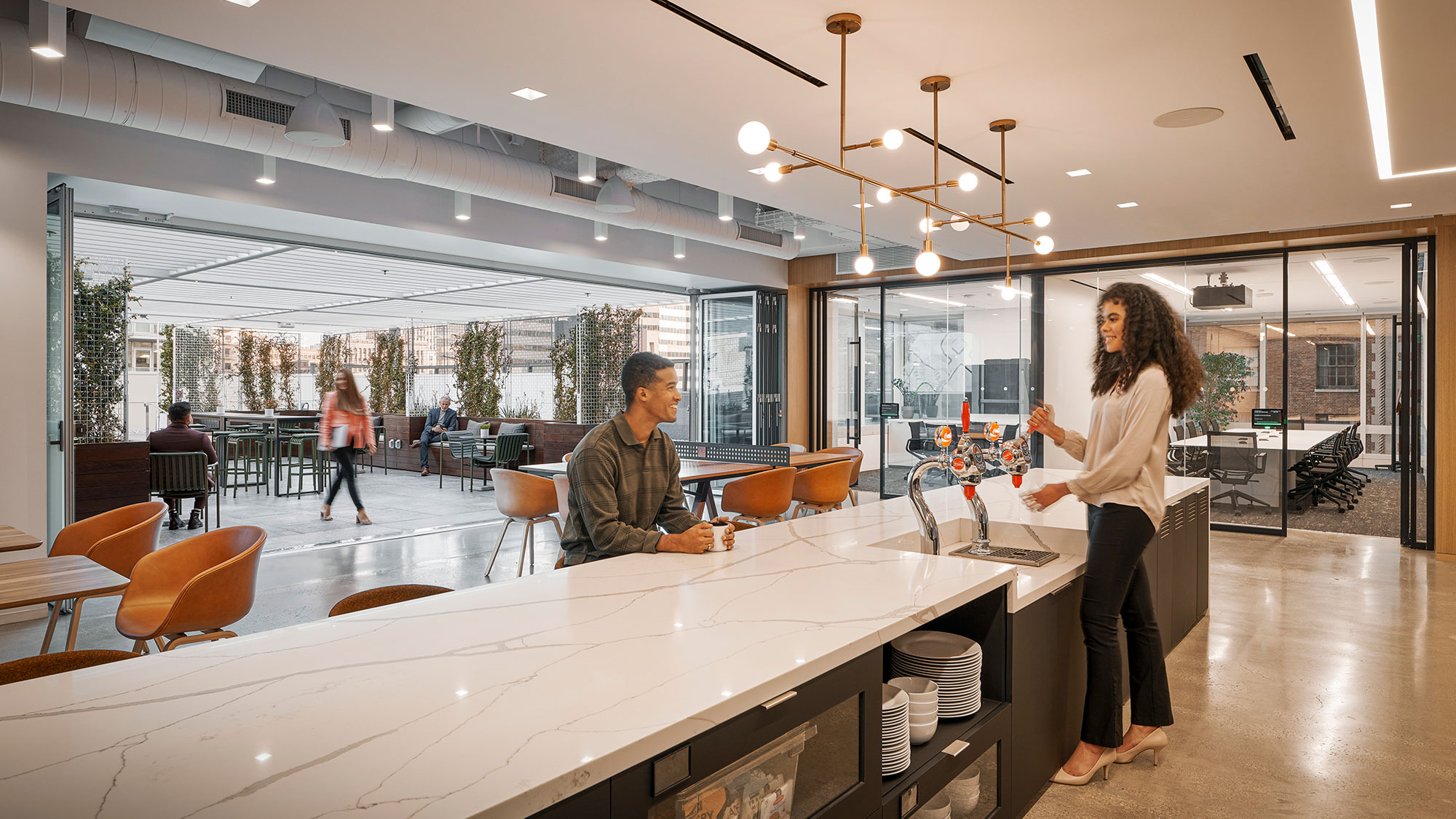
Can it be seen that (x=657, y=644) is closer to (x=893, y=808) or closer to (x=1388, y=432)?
(x=893, y=808)

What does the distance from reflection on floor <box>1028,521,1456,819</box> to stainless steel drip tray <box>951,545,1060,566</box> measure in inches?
29.6

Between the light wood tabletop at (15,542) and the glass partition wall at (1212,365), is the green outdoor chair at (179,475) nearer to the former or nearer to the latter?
the light wood tabletop at (15,542)

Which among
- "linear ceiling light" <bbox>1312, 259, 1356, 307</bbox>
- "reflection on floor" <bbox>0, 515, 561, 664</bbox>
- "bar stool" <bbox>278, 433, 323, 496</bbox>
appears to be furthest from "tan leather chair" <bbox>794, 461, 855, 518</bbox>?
"bar stool" <bbox>278, 433, 323, 496</bbox>

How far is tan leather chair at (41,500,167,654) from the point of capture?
3.44 m

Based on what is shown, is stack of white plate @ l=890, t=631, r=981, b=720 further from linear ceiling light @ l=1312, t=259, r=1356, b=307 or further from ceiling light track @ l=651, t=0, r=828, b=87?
linear ceiling light @ l=1312, t=259, r=1356, b=307

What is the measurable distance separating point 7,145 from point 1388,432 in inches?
693

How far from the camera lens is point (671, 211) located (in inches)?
269

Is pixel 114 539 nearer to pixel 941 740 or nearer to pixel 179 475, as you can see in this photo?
pixel 941 740

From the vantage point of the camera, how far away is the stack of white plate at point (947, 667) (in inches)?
84.0

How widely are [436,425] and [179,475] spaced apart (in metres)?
5.58

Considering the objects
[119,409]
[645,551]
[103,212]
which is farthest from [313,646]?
[103,212]

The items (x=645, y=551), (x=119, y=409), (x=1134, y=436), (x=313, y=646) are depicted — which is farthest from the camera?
(x=119, y=409)

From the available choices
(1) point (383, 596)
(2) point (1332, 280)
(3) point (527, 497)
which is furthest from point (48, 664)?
(2) point (1332, 280)

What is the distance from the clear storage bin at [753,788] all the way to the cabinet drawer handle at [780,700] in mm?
78
